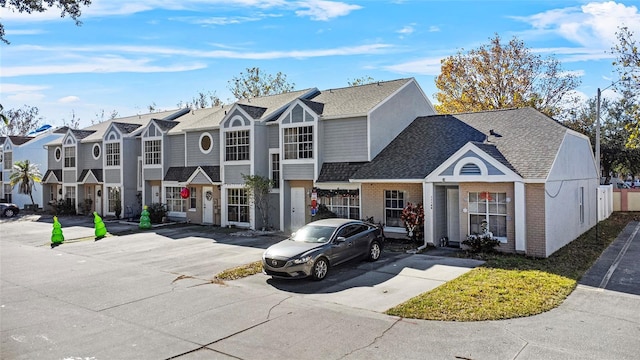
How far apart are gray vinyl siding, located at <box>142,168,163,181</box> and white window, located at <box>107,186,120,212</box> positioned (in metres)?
3.62

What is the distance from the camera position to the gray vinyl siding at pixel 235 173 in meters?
23.6

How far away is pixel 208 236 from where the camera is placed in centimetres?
2184

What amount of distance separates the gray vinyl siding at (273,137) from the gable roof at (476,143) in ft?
19.0

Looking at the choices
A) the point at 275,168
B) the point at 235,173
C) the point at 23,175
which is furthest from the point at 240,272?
the point at 23,175

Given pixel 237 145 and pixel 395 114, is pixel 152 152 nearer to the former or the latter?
pixel 237 145

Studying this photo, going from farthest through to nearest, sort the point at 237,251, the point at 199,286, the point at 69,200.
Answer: the point at 69,200 → the point at 237,251 → the point at 199,286

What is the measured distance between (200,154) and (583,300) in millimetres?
21789

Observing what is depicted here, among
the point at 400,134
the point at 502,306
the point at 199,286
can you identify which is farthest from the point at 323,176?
the point at 502,306

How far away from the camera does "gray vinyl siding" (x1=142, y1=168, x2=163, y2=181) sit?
28642 mm

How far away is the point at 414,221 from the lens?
1752 centimetres

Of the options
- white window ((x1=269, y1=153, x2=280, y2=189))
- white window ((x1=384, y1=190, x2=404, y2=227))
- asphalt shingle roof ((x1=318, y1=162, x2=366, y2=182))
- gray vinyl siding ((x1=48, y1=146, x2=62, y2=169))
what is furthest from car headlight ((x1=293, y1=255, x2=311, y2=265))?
gray vinyl siding ((x1=48, y1=146, x2=62, y2=169))

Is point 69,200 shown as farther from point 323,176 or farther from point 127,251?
point 323,176

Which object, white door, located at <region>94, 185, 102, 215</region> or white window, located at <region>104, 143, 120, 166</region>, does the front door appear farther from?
white window, located at <region>104, 143, 120, 166</region>

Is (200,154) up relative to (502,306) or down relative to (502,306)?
up
